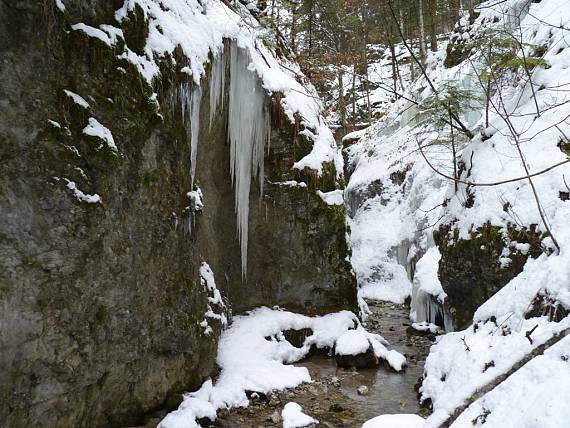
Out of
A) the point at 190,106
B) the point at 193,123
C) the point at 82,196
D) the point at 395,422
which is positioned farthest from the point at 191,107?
the point at 395,422

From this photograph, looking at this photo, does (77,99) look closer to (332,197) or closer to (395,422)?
(395,422)

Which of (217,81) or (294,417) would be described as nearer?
(294,417)

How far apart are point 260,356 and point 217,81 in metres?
5.11

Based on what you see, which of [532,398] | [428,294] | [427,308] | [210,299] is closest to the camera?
[532,398]

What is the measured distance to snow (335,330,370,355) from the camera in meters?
7.77

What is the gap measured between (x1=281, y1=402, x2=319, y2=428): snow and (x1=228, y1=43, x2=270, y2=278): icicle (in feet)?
11.8

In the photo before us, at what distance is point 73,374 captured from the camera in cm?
403

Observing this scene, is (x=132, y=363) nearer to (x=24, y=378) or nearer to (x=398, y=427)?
(x=24, y=378)

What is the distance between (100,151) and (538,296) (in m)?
4.73

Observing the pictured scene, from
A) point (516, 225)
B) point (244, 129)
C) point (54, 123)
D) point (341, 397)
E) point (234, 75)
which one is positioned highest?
point (234, 75)

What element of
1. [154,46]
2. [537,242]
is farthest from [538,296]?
[154,46]

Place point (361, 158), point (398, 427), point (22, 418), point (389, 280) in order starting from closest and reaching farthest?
point (398, 427)
point (22, 418)
point (389, 280)
point (361, 158)

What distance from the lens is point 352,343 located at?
795cm

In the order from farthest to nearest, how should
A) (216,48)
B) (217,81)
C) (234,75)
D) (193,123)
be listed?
1. (234,75)
2. (217,81)
3. (216,48)
4. (193,123)
